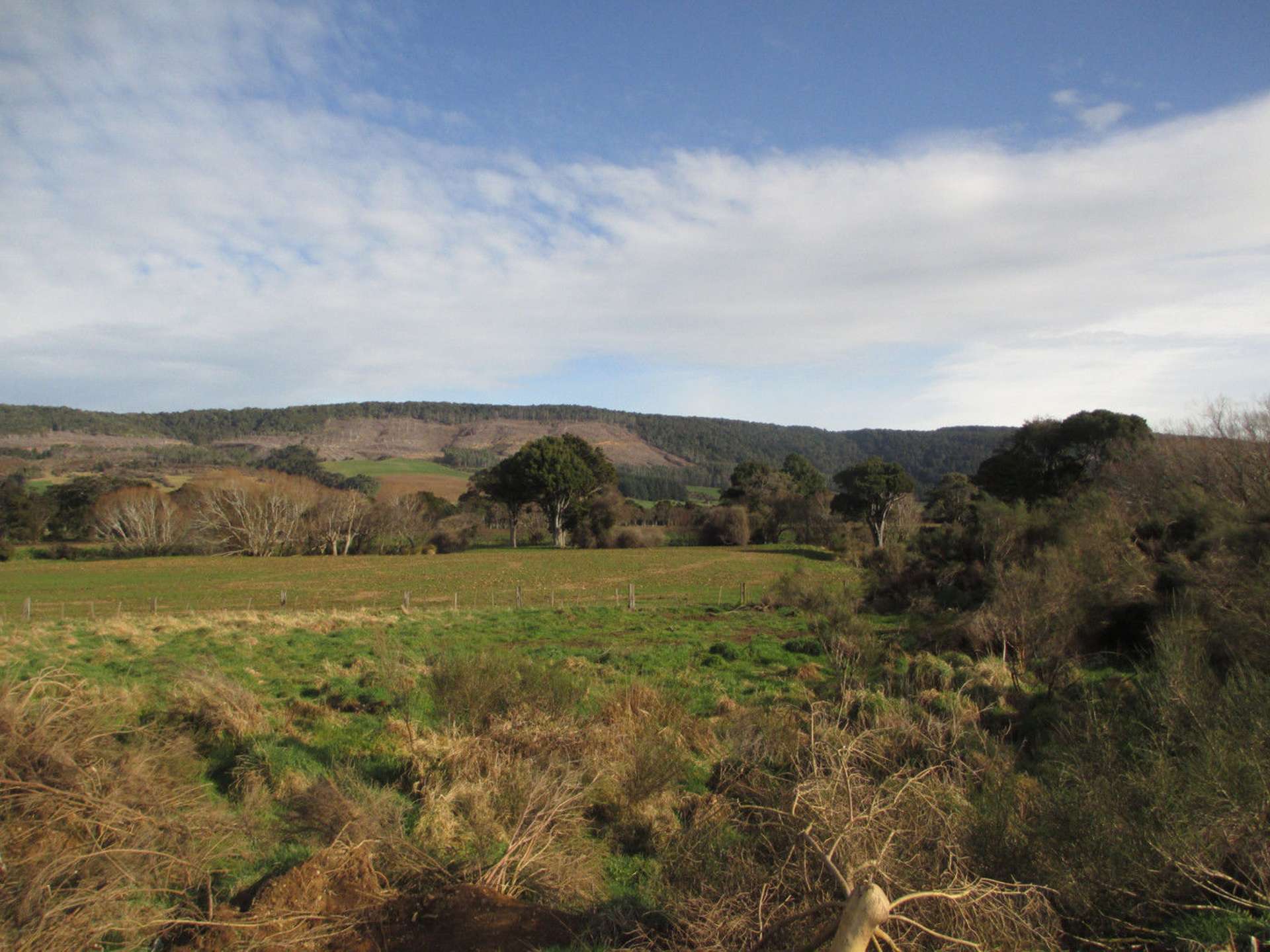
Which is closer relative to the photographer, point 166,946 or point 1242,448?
point 166,946

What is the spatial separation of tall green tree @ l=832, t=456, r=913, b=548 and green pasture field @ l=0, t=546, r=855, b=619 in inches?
213

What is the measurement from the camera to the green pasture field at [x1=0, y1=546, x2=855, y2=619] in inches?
1249

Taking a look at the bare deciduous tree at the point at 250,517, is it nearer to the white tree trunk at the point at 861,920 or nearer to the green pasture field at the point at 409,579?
the green pasture field at the point at 409,579

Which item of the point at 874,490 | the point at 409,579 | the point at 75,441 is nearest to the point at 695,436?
the point at 874,490

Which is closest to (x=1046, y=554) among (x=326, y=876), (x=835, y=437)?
(x=326, y=876)

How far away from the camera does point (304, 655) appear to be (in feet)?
51.5

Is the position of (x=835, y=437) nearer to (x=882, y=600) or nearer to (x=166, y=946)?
(x=882, y=600)

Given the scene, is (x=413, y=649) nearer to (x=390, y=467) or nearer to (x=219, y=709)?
(x=219, y=709)

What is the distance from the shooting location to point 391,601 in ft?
109

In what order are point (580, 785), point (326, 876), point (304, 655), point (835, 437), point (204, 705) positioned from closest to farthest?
point (326, 876) < point (580, 785) < point (204, 705) < point (304, 655) < point (835, 437)

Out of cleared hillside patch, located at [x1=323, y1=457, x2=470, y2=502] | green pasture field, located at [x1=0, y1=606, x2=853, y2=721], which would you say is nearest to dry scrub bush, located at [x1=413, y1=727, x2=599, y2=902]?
green pasture field, located at [x1=0, y1=606, x2=853, y2=721]

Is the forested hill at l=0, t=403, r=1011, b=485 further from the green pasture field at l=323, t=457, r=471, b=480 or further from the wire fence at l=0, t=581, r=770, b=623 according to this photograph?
the wire fence at l=0, t=581, r=770, b=623

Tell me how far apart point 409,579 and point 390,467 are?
322 ft

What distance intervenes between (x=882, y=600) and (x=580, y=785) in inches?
726
